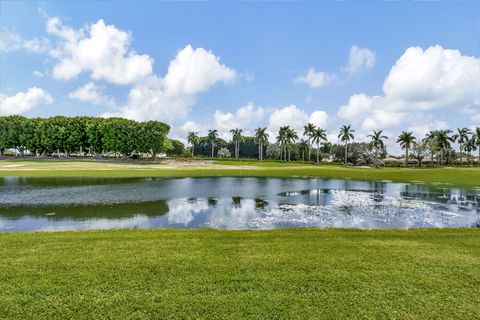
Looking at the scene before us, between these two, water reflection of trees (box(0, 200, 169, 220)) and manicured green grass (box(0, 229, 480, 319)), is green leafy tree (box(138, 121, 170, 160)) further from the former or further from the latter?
manicured green grass (box(0, 229, 480, 319))

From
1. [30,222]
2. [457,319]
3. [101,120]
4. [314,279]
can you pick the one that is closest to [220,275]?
[314,279]

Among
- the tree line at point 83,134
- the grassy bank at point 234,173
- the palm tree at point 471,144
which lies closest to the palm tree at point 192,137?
the tree line at point 83,134

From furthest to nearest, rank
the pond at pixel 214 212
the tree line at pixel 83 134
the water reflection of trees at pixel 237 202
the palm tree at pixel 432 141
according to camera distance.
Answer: the palm tree at pixel 432 141 → the tree line at pixel 83 134 → the water reflection of trees at pixel 237 202 → the pond at pixel 214 212

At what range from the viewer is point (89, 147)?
11000 cm

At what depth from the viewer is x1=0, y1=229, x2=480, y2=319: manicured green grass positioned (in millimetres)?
5883

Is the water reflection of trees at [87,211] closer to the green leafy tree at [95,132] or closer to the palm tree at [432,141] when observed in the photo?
the green leafy tree at [95,132]

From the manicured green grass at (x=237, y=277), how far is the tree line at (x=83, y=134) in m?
94.2

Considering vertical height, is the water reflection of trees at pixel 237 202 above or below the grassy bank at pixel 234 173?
below

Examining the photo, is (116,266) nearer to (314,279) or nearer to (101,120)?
(314,279)

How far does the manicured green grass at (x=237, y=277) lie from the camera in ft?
19.3

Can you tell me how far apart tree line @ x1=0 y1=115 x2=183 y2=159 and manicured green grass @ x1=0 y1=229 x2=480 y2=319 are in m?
94.2

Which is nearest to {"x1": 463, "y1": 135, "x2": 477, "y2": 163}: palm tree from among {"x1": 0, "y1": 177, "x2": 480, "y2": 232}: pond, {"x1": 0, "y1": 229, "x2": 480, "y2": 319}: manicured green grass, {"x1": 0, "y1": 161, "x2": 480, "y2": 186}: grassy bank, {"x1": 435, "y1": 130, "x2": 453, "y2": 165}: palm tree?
{"x1": 435, "y1": 130, "x2": 453, "y2": 165}: palm tree

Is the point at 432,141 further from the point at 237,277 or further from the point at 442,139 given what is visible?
the point at 237,277

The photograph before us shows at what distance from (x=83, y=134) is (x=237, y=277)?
11287 cm
